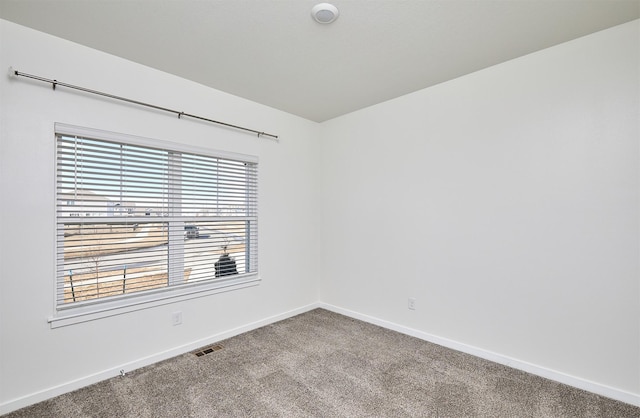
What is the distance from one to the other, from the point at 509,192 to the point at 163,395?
10.4ft

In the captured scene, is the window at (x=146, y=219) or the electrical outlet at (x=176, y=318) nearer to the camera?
the window at (x=146, y=219)

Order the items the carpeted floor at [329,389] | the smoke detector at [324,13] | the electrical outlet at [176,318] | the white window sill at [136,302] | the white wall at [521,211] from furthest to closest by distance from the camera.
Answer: the electrical outlet at [176,318] → the white window sill at [136,302] → the white wall at [521,211] → the carpeted floor at [329,389] → the smoke detector at [324,13]

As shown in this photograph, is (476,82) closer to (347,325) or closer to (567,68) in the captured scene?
(567,68)

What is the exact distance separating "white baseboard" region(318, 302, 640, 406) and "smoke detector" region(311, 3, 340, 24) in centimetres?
297

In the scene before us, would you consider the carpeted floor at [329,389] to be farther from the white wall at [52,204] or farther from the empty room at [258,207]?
the white wall at [52,204]

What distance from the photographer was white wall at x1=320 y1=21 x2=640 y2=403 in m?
2.16

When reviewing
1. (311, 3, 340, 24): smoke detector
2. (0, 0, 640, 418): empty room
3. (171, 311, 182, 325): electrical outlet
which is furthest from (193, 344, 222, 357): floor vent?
(311, 3, 340, 24): smoke detector

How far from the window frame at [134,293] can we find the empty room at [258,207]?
0.05ft

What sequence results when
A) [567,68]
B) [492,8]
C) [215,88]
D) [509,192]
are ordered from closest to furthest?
[492,8]
[567,68]
[509,192]
[215,88]

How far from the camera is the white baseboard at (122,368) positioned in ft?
6.76

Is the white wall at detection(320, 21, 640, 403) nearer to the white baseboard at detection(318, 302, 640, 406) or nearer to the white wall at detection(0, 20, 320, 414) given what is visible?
the white baseboard at detection(318, 302, 640, 406)

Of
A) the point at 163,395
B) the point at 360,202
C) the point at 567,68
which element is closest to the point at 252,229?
the point at 360,202

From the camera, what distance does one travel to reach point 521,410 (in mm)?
2039

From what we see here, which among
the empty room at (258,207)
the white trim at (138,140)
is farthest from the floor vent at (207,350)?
the white trim at (138,140)
